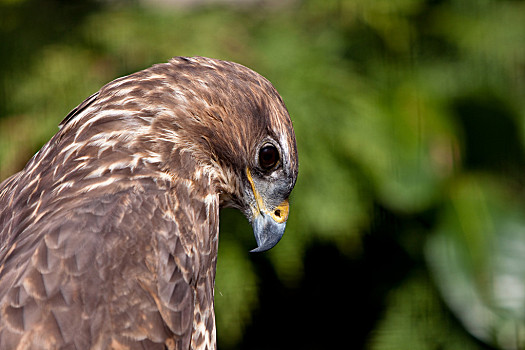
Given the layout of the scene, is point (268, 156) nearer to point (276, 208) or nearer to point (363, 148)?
point (276, 208)

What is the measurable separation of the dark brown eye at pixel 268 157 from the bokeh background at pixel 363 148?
4.40 feet

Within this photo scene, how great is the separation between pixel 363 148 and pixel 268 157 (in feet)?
5.16

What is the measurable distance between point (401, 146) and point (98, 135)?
90.3 inches

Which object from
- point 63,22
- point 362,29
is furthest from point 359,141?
point 63,22

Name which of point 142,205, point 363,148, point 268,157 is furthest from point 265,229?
point 363,148

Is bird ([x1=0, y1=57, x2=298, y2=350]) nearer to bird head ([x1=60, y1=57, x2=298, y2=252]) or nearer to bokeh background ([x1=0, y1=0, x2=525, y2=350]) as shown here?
bird head ([x1=60, y1=57, x2=298, y2=252])

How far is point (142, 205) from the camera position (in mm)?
1936

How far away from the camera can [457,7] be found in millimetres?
4312

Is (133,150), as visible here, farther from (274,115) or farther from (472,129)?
(472,129)

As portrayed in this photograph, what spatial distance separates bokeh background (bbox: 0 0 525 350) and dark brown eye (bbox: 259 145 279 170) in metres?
1.34

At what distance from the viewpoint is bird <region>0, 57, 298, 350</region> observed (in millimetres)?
1760

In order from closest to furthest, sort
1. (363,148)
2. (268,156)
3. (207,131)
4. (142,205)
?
(142,205)
(207,131)
(268,156)
(363,148)

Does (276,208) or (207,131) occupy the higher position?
(207,131)

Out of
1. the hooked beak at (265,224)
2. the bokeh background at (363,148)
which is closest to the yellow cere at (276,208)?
the hooked beak at (265,224)
